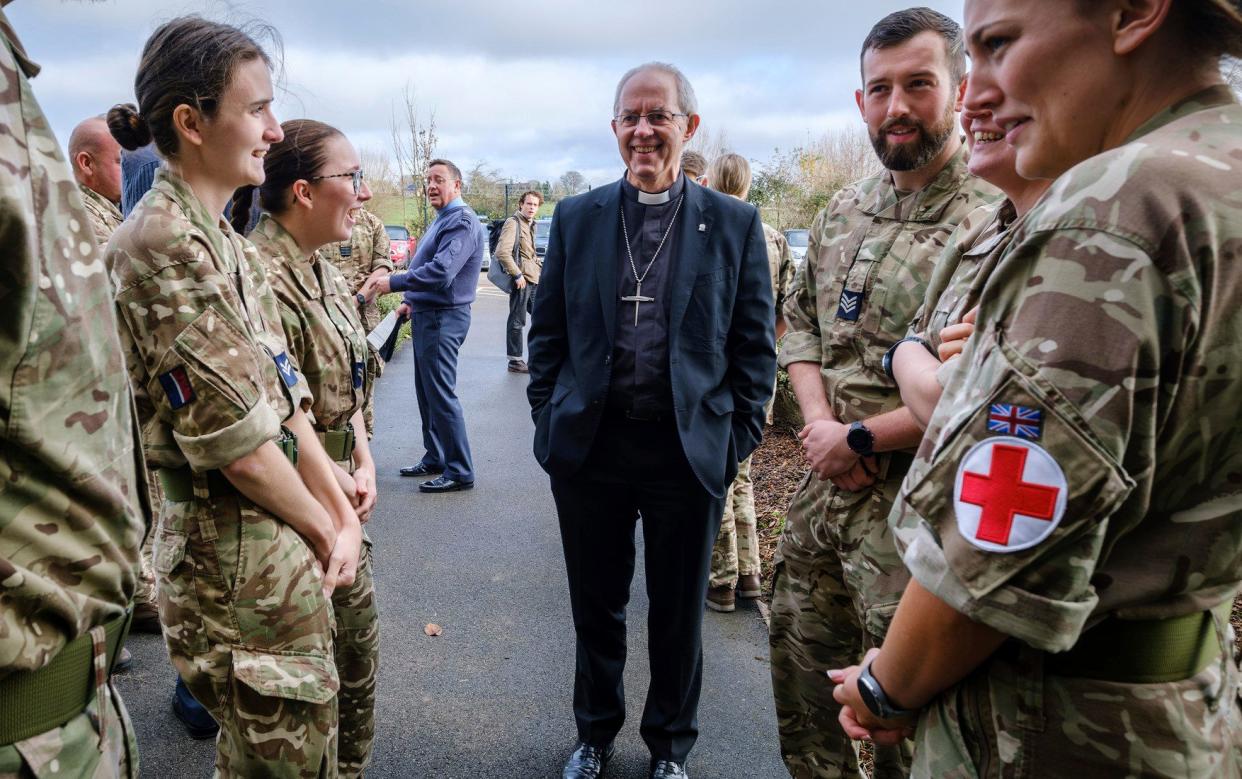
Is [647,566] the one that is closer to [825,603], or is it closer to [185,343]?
[825,603]

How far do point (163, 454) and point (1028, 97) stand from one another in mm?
1899

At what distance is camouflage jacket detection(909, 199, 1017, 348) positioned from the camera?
1.67m

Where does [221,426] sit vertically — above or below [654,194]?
below

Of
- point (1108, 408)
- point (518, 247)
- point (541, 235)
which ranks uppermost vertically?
point (1108, 408)

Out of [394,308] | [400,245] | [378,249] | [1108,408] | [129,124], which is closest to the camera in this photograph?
[1108,408]

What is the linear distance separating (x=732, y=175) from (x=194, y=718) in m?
4.10

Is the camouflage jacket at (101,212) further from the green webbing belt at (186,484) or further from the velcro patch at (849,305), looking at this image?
the velcro patch at (849,305)

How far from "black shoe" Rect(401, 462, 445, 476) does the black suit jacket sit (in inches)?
149

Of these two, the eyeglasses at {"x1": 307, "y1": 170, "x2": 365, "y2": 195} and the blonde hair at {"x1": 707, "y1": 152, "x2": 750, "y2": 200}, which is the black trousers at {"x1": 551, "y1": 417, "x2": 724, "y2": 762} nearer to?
the eyeglasses at {"x1": 307, "y1": 170, "x2": 365, "y2": 195}

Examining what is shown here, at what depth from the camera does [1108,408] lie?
94 cm

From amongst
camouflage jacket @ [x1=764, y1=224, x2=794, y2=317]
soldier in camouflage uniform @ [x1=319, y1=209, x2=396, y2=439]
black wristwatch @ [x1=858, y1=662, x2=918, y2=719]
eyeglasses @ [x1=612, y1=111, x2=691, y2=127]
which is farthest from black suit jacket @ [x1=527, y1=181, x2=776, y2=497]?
soldier in camouflage uniform @ [x1=319, y1=209, x2=396, y2=439]

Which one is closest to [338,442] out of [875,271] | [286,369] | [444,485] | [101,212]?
[286,369]

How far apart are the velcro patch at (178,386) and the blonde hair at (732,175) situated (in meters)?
3.89

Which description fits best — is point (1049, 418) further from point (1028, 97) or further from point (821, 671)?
point (821, 671)
